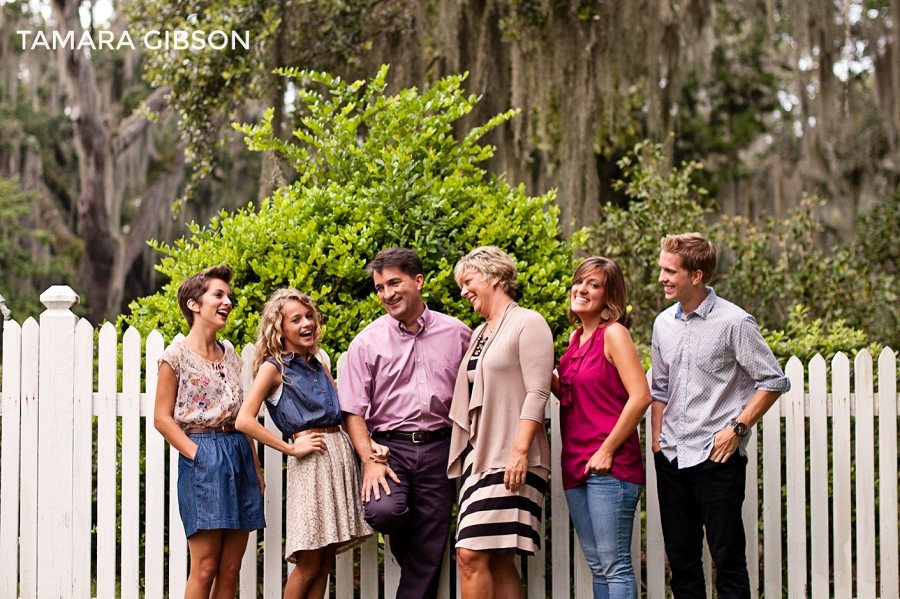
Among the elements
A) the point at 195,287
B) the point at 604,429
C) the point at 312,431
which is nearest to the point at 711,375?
the point at 604,429

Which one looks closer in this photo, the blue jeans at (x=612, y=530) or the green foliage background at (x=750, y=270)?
the blue jeans at (x=612, y=530)

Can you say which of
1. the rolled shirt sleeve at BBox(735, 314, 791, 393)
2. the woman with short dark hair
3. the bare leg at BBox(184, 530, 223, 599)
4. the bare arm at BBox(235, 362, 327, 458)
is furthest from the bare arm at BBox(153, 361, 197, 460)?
the rolled shirt sleeve at BBox(735, 314, 791, 393)

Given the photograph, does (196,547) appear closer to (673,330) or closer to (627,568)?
(627,568)

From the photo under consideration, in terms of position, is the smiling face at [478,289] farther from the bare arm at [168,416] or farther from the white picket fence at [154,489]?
the bare arm at [168,416]

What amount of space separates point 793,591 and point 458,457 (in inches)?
76.6

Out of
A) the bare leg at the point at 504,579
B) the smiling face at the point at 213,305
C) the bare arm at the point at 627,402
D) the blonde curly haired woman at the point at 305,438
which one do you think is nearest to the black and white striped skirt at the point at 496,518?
the bare leg at the point at 504,579

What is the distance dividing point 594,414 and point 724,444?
1.70 ft

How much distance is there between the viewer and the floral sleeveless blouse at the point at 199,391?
3557mm

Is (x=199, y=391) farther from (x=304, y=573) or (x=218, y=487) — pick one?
(x=304, y=573)

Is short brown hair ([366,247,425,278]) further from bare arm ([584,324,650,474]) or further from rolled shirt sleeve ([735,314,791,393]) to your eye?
rolled shirt sleeve ([735,314,791,393])

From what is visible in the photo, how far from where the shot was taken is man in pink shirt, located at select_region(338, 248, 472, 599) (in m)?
3.58

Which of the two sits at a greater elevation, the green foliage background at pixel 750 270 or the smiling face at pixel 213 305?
the green foliage background at pixel 750 270

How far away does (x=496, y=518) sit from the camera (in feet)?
11.2

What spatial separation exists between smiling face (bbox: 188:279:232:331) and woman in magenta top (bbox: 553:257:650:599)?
4.71ft
